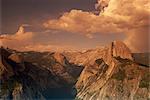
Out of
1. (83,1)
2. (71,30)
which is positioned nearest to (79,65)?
(71,30)

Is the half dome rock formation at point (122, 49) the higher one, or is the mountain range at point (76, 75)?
the half dome rock formation at point (122, 49)

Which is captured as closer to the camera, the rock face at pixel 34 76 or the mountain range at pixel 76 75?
the rock face at pixel 34 76

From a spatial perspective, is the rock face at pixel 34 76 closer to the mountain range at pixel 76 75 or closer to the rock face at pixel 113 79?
the mountain range at pixel 76 75

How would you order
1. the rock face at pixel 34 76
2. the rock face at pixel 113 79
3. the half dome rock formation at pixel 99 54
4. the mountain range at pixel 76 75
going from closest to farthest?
the rock face at pixel 34 76
the mountain range at pixel 76 75
the half dome rock formation at pixel 99 54
the rock face at pixel 113 79

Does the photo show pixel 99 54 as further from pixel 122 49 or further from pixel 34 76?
pixel 34 76

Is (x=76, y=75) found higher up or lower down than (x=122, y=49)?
lower down

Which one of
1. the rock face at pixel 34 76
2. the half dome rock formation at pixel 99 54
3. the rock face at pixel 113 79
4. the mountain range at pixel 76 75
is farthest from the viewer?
the rock face at pixel 113 79

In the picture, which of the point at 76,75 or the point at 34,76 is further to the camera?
the point at 76,75

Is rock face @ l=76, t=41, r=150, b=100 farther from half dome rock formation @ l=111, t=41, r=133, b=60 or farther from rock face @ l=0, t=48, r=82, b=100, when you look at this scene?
rock face @ l=0, t=48, r=82, b=100

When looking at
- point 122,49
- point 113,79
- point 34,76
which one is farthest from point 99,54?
point 34,76

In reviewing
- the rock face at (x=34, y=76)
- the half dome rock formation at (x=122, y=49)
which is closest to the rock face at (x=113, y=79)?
the half dome rock formation at (x=122, y=49)

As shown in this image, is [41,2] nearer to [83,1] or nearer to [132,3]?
[83,1]
